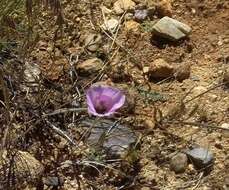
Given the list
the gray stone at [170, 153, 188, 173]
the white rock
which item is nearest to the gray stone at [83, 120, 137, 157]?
the gray stone at [170, 153, 188, 173]

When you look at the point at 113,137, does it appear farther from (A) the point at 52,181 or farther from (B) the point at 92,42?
(B) the point at 92,42

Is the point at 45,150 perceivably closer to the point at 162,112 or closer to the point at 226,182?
the point at 162,112

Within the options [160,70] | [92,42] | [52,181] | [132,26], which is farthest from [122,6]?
[52,181]

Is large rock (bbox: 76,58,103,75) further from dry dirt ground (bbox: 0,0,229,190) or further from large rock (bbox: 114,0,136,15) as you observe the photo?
large rock (bbox: 114,0,136,15)

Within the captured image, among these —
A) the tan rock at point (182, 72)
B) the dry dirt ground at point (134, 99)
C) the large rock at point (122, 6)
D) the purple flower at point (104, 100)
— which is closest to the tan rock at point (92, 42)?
the dry dirt ground at point (134, 99)

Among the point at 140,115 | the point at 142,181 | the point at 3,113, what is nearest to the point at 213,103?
the point at 140,115

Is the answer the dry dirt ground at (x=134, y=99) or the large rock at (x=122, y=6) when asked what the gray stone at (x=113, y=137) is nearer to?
the dry dirt ground at (x=134, y=99)
